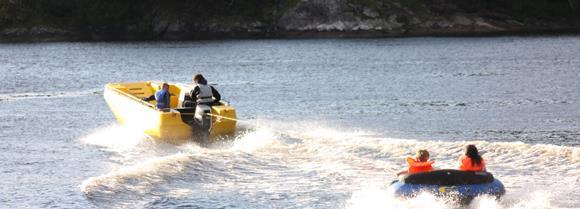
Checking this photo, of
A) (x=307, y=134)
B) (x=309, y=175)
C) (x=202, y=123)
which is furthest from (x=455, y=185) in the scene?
(x=202, y=123)

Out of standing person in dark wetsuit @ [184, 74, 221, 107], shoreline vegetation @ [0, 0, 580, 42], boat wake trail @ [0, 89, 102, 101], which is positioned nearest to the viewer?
standing person in dark wetsuit @ [184, 74, 221, 107]

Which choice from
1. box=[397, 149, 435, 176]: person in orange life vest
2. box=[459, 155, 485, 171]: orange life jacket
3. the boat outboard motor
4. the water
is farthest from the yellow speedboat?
box=[459, 155, 485, 171]: orange life jacket

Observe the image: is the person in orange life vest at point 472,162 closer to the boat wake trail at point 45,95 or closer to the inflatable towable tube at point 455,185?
the inflatable towable tube at point 455,185

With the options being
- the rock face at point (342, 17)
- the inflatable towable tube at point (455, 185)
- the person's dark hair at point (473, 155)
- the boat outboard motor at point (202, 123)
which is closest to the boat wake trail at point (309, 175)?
the inflatable towable tube at point (455, 185)

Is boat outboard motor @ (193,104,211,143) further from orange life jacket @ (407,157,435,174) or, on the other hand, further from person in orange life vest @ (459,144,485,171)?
person in orange life vest @ (459,144,485,171)

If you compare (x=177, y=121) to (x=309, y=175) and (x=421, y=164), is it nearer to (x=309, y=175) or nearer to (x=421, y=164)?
(x=309, y=175)

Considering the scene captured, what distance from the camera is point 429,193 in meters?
21.1

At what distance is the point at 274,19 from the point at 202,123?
311 feet

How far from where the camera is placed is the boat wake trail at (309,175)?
73.5 feet

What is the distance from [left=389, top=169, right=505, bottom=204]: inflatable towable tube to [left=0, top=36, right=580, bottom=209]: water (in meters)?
0.22

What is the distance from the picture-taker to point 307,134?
3164 centimetres

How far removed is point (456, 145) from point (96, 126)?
16824 millimetres

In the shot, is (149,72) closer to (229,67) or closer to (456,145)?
(229,67)

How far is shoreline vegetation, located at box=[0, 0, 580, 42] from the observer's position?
120m
